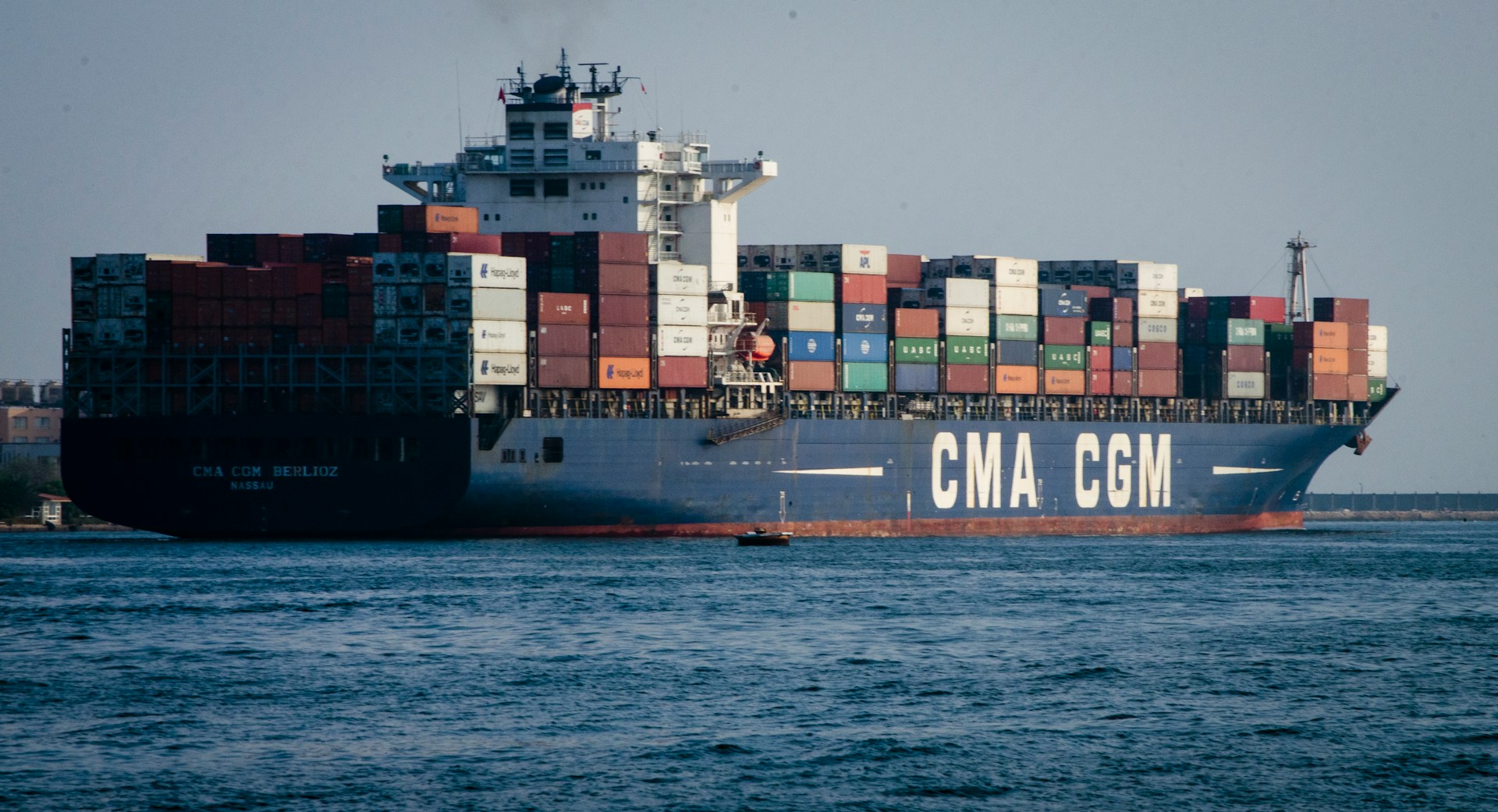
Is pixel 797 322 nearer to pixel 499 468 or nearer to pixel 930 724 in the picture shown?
pixel 499 468

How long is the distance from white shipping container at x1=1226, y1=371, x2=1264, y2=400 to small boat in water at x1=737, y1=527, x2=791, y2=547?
2670 cm

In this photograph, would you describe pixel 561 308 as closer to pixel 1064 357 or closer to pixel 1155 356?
pixel 1064 357

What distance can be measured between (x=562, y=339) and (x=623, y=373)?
265 cm

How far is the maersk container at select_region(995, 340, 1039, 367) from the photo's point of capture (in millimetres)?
79812

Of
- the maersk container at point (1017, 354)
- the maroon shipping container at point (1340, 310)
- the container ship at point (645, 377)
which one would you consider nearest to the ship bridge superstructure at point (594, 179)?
the container ship at point (645, 377)

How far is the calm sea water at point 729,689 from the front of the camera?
26109 millimetres

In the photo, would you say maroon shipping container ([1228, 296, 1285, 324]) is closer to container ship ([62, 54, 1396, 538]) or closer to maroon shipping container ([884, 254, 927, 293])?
container ship ([62, 54, 1396, 538])

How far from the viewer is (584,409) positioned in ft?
218

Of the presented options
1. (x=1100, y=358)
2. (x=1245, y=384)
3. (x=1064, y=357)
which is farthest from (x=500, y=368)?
(x=1245, y=384)

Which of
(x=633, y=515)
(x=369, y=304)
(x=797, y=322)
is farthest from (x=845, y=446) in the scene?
(x=369, y=304)

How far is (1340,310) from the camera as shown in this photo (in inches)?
3568

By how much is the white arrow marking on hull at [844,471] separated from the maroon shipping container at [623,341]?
841 centimetres

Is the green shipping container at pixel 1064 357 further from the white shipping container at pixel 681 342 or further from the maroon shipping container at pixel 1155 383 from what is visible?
the white shipping container at pixel 681 342

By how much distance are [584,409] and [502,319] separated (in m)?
4.87
